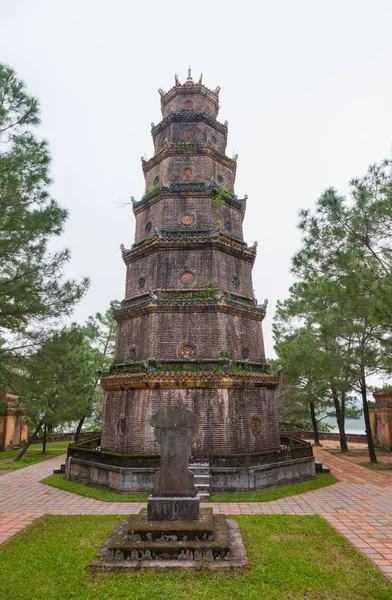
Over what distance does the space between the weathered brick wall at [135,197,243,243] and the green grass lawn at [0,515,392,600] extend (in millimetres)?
11982

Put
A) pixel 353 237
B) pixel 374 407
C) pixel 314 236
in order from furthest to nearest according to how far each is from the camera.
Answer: pixel 374 407 < pixel 314 236 < pixel 353 237

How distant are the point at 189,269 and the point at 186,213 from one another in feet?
9.27

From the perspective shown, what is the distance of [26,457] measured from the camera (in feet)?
75.8

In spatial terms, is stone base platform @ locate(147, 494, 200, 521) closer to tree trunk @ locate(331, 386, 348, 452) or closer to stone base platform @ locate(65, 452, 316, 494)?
stone base platform @ locate(65, 452, 316, 494)

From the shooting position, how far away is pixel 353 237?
38.3 feet

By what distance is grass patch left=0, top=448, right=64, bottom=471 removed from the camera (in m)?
20.1

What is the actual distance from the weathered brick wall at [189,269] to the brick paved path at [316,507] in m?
8.15

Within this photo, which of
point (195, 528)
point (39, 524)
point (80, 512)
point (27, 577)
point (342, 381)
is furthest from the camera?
point (342, 381)

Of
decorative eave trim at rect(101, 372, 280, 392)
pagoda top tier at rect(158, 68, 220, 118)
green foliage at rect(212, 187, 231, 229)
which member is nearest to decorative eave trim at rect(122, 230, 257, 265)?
green foliage at rect(212, 187, 231, 229)

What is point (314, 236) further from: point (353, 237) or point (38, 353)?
point (38, 353)

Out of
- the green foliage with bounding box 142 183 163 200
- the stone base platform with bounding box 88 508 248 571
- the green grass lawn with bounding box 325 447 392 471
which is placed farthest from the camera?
the green grass lawn with bounding box 325 447 392 471

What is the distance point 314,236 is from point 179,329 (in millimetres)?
6131

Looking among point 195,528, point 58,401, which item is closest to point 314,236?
point 195,528

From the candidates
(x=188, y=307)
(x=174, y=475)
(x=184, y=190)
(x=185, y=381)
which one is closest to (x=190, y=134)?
(x=184, y=190)
